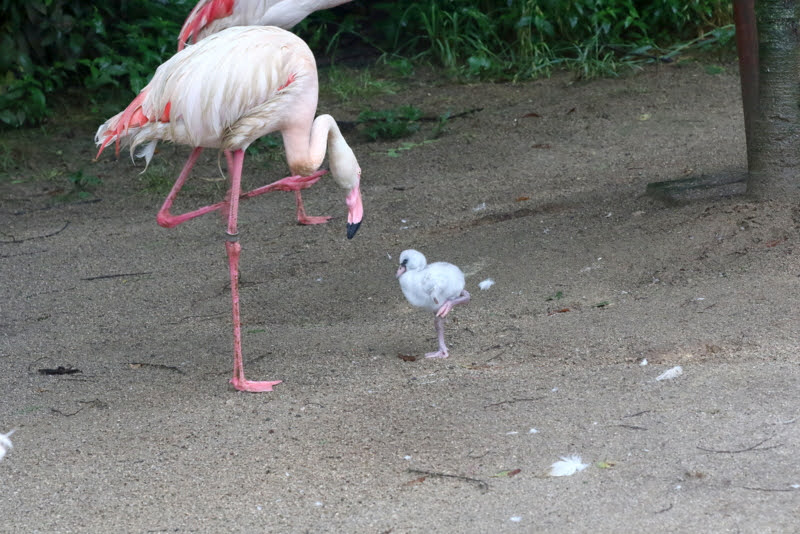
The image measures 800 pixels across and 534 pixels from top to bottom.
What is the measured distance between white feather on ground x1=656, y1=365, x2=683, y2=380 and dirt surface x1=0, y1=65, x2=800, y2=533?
1.3 inches

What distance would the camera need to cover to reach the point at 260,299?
194 inches

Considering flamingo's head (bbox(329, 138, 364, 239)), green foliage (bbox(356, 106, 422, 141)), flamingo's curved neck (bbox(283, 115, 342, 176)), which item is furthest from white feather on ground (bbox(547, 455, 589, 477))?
green foliage (bbox(356, 106, 422, 141))

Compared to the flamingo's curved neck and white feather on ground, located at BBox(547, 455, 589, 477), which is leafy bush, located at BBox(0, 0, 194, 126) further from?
white feather on ground, located at BBox(547, 455, 589, 477)

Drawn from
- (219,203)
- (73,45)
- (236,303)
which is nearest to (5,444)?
(236,303)

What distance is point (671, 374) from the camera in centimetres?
348

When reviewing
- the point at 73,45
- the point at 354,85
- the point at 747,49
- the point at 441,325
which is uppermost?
the point at 747,49

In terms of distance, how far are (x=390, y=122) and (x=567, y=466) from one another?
515cm

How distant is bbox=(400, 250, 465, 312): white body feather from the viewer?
3.88 meters

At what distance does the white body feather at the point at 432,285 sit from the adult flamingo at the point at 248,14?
2465mm

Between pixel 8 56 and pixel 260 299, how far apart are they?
14.8 feet

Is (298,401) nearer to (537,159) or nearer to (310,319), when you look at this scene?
(310,319)

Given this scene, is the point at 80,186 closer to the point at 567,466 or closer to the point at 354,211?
the point at 354,211

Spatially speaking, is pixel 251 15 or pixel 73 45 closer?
pixel 251 15

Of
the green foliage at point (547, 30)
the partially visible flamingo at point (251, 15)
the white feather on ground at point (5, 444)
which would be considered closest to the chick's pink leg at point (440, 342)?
the white feather on ground at point (5, 444)
